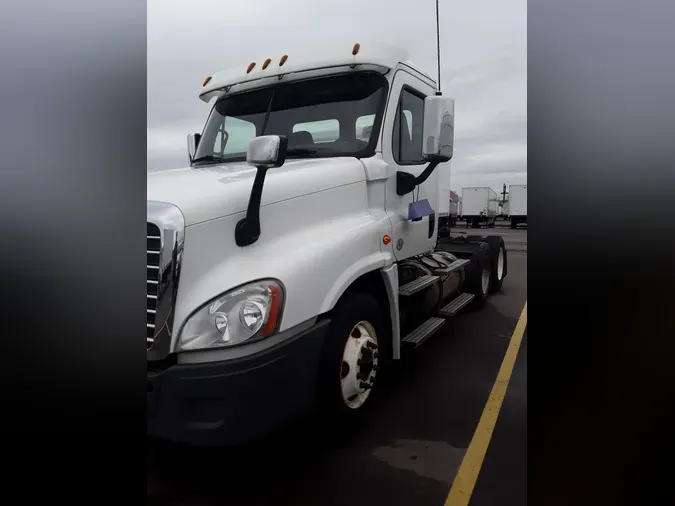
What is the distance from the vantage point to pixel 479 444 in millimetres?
3021

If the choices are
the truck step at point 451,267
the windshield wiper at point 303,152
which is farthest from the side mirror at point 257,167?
the truck step at point 451,267

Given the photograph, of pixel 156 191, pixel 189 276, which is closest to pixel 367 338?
pixel 189 276

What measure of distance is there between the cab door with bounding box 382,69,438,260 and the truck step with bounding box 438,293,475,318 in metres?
0.79

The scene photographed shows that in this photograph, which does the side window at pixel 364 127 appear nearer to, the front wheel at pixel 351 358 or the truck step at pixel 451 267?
the front wheel at pixel 351 358

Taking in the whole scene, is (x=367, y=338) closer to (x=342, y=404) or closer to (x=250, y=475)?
(x=342, y=404)

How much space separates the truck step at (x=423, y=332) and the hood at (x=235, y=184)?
1.43m

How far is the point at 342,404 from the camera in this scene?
2.88 metres

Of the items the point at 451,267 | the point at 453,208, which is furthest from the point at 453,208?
the point at 451,267

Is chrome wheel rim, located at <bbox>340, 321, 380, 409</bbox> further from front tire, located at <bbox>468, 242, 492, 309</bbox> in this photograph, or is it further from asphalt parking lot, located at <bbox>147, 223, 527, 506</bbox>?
front tire, located at <bbox>468, 242, 492, 309</bbox>

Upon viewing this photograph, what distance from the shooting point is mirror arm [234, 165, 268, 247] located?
8.07 ft

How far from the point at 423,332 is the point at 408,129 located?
6.09 ft

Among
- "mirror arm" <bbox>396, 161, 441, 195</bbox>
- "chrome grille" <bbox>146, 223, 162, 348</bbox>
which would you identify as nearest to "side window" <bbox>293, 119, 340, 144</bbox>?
"mirror arm" <bbox>396, 161, 441, 195</bbox>

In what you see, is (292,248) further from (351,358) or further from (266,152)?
(351,358)
